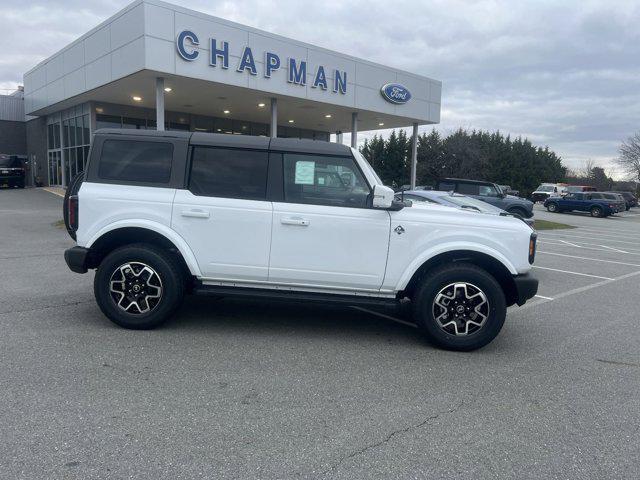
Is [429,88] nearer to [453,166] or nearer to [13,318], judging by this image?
[13,318]

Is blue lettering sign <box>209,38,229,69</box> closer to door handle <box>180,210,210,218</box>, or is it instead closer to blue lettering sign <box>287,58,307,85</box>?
blue lettering sign <box>287,58,307,85</box>

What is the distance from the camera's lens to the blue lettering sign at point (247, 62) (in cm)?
A: 1817

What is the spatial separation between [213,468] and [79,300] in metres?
4.24

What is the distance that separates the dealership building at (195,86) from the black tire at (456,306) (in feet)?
45.5

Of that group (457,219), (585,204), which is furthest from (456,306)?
(585,204)

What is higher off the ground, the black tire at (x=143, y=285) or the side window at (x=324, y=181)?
the side window at (x=324, y=181)

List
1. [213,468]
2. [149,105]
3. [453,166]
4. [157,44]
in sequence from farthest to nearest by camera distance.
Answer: [453,166]
[149,105]
[157,44]
[213,468]

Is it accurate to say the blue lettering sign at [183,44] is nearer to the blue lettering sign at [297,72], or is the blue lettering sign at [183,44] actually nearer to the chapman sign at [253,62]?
the chapman sign at [253,62]

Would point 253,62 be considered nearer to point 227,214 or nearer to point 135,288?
point 227,214

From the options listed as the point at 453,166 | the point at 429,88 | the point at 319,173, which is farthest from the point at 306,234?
the point at 453,166

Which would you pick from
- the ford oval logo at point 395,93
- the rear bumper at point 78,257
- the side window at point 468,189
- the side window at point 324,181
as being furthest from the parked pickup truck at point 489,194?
the rear bumper at point 78,257

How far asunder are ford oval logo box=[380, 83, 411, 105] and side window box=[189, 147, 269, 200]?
19.8 m

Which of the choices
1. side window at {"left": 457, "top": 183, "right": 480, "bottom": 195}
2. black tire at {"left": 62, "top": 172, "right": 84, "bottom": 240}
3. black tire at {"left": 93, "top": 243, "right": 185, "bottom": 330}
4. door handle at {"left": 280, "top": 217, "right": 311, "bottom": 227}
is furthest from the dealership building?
door handle at {"left": 280, "top": 217, "right": 311, "bottom": 227}

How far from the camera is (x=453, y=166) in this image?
57.0 metres
